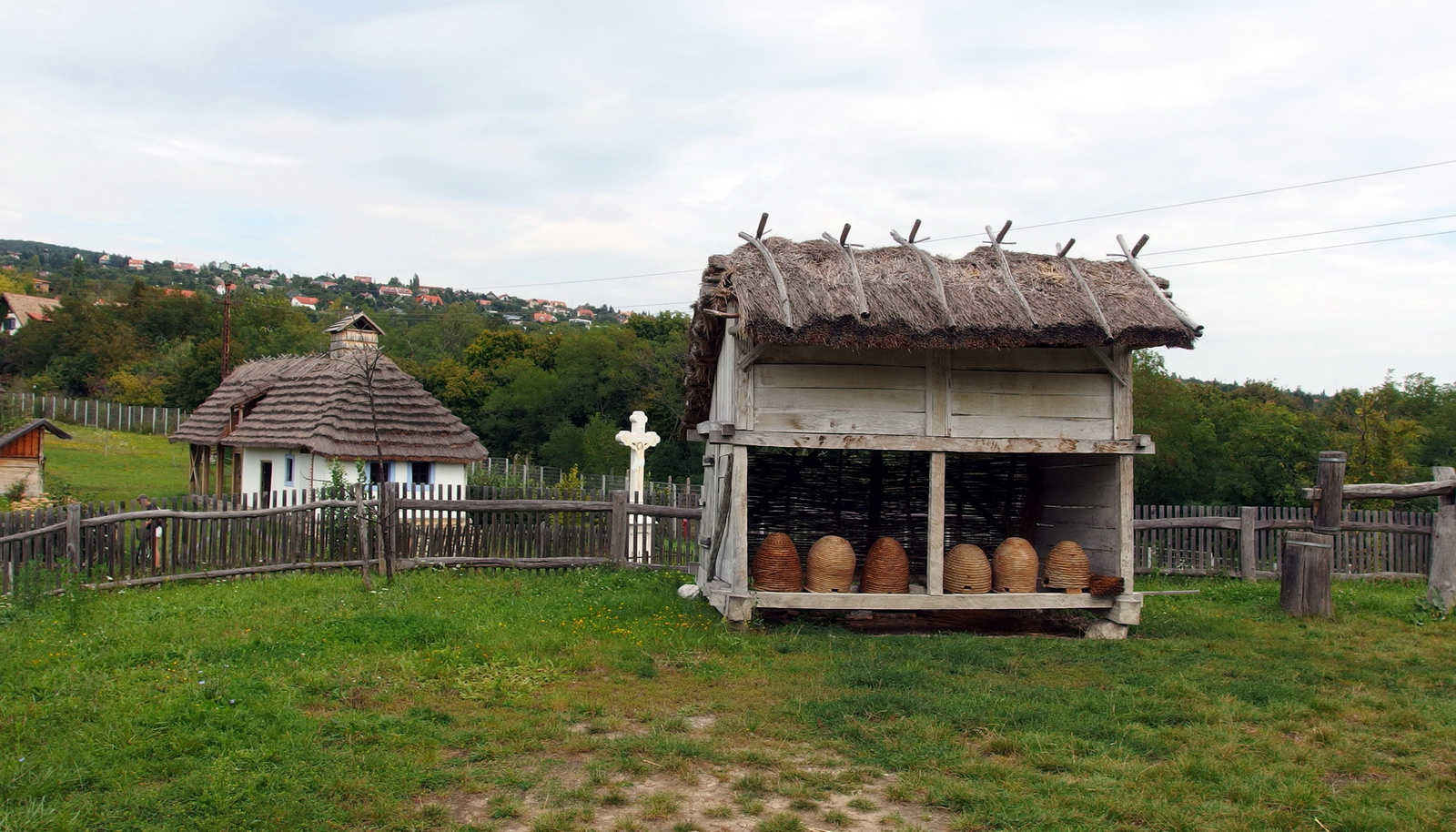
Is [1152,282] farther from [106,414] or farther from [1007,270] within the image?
[106,414]

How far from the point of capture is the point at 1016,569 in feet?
35.1

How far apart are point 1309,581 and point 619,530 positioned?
8.52 m

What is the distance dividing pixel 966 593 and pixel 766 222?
4178 mm

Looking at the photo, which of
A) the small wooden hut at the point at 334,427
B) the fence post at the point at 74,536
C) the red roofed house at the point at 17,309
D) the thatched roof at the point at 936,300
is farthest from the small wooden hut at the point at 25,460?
the red roofed house at the point at 17,309

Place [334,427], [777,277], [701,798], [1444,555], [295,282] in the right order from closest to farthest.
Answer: [701,798] < [777,277] < [1444,555] < [334,427] < [295,282]

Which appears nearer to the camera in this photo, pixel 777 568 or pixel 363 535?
pixel 777 568

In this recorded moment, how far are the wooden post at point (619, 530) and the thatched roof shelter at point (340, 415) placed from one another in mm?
8478

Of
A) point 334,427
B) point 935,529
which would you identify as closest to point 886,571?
point 935,529

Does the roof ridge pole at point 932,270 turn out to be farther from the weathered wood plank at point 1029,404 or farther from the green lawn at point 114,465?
the green lawn at point 114,465

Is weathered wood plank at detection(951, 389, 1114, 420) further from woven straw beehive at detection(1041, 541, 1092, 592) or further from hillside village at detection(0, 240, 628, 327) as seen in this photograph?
hillside village at detection(0, 240, 628, 327)

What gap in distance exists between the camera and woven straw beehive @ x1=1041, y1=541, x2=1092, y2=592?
10695 millimetres

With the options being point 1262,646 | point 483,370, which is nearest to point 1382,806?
point 1262,646

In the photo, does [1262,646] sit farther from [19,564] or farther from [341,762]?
[19,564]

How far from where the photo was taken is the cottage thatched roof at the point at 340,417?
22203mm
